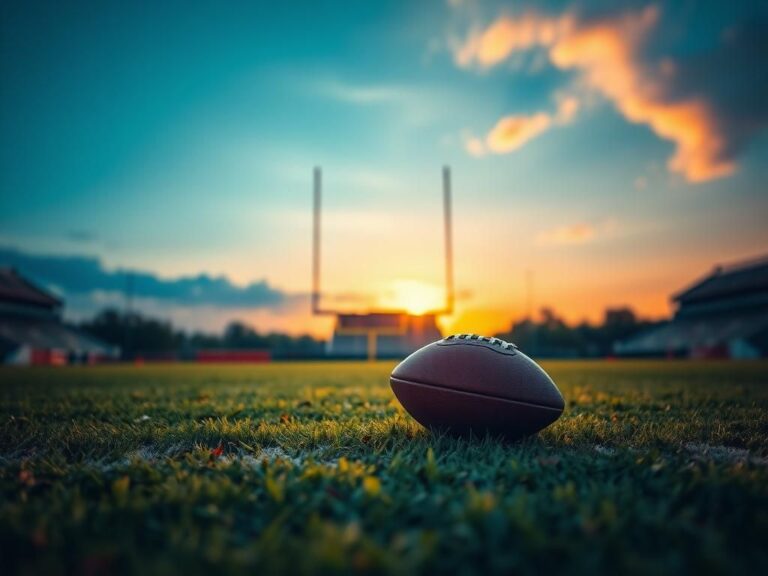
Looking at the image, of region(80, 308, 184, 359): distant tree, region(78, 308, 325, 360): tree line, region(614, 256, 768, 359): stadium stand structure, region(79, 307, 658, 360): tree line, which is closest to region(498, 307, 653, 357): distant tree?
region(79, 307, 658, 360): tree line

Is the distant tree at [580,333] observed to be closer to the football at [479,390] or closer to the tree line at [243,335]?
the tree line at [243,335]

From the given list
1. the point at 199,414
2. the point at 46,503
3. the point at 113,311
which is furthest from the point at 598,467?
the point at 113,311

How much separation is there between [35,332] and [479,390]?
3983 cm

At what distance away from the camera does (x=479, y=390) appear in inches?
89.0

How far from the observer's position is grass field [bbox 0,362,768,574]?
3.44 ft

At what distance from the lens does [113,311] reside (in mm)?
52594

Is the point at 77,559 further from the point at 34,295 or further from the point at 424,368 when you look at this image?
the point at 34,295

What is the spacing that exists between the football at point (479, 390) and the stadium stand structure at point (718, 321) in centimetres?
3060

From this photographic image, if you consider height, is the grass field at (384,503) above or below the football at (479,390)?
below

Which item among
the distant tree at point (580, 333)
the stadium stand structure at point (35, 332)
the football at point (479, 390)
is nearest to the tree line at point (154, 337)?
the stadium stand structure at point (35, 332)

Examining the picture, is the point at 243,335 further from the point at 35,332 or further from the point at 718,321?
the point at 718,321

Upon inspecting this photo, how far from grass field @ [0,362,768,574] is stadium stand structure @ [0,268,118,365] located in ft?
108

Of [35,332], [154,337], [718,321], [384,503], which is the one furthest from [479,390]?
[154,337]

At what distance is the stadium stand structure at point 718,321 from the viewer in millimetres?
27172
